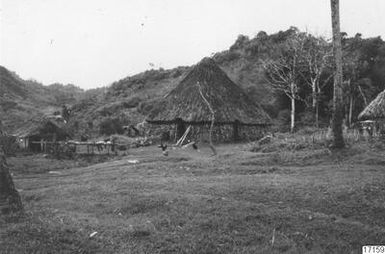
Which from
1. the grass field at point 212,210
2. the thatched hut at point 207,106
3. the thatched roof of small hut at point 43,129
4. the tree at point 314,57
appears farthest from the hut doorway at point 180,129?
the grass field at point 212,210

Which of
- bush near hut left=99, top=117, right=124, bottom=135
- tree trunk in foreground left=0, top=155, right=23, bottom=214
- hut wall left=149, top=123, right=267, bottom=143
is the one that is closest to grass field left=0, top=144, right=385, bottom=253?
tree trunk in foreground left=0, top=155, right=23, bottom=214

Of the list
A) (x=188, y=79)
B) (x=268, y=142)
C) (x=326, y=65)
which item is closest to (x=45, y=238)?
(x=268, y=142)

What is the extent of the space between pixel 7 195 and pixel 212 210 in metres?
4.43

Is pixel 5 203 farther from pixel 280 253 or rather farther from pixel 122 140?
pixel 122 140

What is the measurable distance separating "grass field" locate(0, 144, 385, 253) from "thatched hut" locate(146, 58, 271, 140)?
1323cm

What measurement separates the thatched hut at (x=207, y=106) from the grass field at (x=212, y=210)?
13231 millimetres

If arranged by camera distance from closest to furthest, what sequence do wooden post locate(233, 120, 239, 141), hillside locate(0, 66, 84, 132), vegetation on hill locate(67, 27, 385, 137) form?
wooden post locate(233, 120, 239, 141), vegetation on hill locate(67, 27, 385, 137), hillside locate(0, 66, 84, 132)

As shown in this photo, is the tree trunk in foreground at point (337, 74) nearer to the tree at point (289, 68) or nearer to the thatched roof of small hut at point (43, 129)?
the tree at point (289, 68)

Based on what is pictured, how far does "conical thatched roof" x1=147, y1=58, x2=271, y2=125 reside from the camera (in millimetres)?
30764

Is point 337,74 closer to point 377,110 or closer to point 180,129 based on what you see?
point 377,110

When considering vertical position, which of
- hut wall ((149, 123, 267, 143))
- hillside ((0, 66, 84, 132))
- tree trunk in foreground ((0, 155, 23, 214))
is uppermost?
hillside ((0, 66, 84, 132))

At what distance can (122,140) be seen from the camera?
3628 centimetres

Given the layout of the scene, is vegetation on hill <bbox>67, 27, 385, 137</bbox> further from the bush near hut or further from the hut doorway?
the hut doorway

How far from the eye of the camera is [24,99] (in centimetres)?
7081
